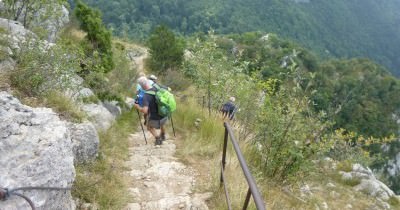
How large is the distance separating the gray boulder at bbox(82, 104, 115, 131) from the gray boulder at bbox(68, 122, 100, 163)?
56.1 inches

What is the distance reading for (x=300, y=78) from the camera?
16.4 ft

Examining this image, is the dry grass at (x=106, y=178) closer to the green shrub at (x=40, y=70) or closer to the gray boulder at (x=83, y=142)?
the gray boulder at (x=83, y=142)

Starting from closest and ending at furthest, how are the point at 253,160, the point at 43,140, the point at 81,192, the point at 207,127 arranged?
1. the point at 43,140
2. the point at 81,192
3. the point at 253,160
4. the point at 207,127

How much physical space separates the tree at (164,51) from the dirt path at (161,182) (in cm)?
1660

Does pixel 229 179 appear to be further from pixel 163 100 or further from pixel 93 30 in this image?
pixel 93 30

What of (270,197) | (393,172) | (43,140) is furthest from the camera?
(393,172)

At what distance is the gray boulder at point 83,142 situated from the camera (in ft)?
14.5

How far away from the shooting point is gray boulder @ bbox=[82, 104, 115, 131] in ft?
20.9

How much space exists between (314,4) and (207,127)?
161m

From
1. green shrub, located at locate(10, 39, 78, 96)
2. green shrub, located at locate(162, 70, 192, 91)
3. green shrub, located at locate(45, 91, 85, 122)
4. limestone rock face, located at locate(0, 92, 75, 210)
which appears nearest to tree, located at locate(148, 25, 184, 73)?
green shrub, located at locate(162, 70, 192, 91)

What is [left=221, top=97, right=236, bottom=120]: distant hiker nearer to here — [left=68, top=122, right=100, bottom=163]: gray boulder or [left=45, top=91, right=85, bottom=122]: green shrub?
[left=68, top=122, right=100, bottom=163]: gray boulder

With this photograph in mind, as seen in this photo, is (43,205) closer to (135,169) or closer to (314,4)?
(135,169)

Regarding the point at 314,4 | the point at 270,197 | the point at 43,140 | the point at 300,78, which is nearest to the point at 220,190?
the point at 270,197

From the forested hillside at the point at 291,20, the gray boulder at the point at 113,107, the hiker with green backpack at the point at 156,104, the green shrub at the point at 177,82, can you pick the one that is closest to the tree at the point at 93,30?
the gray boulder at the point at 113,107
